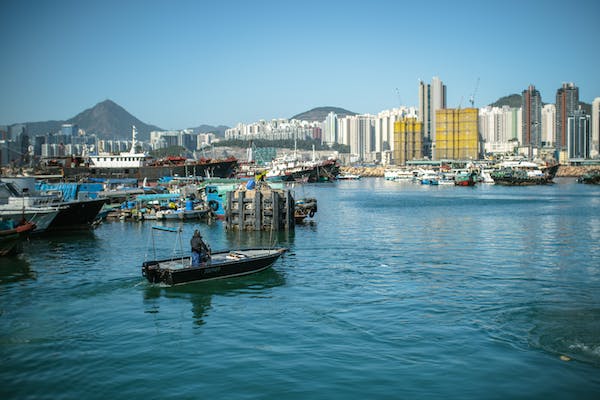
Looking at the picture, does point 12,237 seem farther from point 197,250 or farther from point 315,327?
point 315,327

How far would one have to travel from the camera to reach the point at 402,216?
50156 mm

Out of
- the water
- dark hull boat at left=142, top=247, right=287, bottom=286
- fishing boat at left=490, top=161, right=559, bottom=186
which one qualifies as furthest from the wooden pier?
fishing boat at left=490, top=161, right=559, bottom=186

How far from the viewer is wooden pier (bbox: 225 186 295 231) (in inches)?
1427

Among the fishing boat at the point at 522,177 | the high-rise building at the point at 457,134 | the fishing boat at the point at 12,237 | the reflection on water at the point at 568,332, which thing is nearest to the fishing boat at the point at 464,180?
the fishing boat at the point at 522,177

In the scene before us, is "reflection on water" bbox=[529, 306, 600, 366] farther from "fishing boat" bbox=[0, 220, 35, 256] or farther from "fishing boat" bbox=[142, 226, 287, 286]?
"fishing boat" bbox=[0, 220, 35, 256]

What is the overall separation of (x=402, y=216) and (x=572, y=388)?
1534 inches

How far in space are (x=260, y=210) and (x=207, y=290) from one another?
16.4 meters

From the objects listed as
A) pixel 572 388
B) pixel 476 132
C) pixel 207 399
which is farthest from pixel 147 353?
pixel 476 132

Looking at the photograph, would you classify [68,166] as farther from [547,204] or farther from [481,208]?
[547,204]

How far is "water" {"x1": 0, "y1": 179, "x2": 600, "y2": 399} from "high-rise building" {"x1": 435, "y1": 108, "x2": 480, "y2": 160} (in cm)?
17182

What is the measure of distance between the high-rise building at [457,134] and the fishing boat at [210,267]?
180m

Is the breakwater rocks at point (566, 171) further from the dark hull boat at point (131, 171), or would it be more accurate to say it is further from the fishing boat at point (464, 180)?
the dark hull boat at point (131, 171)

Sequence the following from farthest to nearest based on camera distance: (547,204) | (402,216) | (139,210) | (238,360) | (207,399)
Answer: (547,204)
(402,216)
(139,210)
(238,360)
(207,399)

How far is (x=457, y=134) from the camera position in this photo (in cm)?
19625
